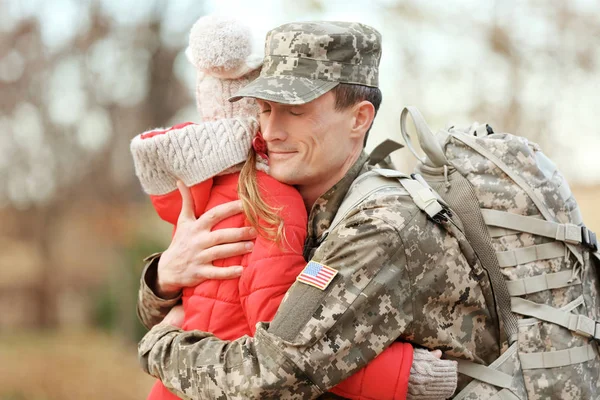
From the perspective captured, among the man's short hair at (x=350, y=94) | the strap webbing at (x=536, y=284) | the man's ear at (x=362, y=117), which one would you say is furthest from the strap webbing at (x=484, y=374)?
the man's short hair at (x=350, y=94)

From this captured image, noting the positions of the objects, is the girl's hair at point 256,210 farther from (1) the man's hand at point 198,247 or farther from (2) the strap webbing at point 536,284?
(2) the strap webbing at point 536,284

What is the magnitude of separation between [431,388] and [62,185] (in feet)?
33.9

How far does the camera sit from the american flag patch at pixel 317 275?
2635 mm

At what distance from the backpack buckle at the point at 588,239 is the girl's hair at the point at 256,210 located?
118 cm

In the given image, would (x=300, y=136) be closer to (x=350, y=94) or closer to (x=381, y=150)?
(x=350, y=94)

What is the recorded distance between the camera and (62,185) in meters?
12.1

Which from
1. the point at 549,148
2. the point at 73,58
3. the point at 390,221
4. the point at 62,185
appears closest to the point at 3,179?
the point at 62,185

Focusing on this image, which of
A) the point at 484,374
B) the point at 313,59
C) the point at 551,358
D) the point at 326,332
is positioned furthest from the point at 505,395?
the point at 313,59

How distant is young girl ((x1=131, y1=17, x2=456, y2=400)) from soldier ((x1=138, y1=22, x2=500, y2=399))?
0.20ft

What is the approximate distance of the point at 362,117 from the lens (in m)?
3.09

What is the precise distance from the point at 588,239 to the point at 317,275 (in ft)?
3.74

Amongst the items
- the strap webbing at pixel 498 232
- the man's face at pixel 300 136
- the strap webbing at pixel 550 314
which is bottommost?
the strap webbing at pixel 550 314

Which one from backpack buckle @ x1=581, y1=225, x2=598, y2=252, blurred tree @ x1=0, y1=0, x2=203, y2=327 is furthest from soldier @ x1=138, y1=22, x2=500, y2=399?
blurred tree @ x1=0, y1=0, x2=203, y2=327

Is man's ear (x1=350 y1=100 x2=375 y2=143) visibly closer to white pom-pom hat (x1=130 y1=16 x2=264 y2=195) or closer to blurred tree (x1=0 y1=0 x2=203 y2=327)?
white pom-pom hat (x1=130 y1=16 x2=264 y2=195)
